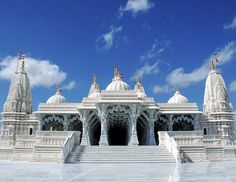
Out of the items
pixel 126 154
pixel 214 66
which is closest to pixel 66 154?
pixel 126 154

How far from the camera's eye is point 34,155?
21797 millimetres

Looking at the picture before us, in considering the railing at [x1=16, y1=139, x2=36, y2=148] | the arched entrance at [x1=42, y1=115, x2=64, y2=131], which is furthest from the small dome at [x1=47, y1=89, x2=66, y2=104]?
the railing at [x1=16, y1=139, x2=36, y2=148]

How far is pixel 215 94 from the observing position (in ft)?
129

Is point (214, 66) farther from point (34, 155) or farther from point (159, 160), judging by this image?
point (34, 155)

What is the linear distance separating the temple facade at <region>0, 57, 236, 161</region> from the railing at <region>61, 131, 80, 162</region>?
0.08 metres

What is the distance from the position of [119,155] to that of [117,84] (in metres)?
15.4

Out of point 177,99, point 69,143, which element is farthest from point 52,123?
point 177,99

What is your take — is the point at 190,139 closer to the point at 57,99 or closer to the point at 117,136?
the point at 117,136

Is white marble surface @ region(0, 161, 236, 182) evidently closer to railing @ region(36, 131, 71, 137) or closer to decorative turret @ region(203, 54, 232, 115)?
railing @ region(36, 131, 71, 137)

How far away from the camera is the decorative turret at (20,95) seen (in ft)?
133

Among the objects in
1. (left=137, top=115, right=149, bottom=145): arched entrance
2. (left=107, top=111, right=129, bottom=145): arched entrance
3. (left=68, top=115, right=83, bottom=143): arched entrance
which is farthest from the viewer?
(left=68, top=115, right=83, bottom=143): arched entrance

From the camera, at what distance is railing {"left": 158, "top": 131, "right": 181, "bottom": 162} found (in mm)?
20131

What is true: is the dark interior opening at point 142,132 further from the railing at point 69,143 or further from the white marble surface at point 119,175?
the white marble surface at point 119,175

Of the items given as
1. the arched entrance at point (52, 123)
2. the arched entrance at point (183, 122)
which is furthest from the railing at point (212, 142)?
the arched entrance at point (52, 123)
